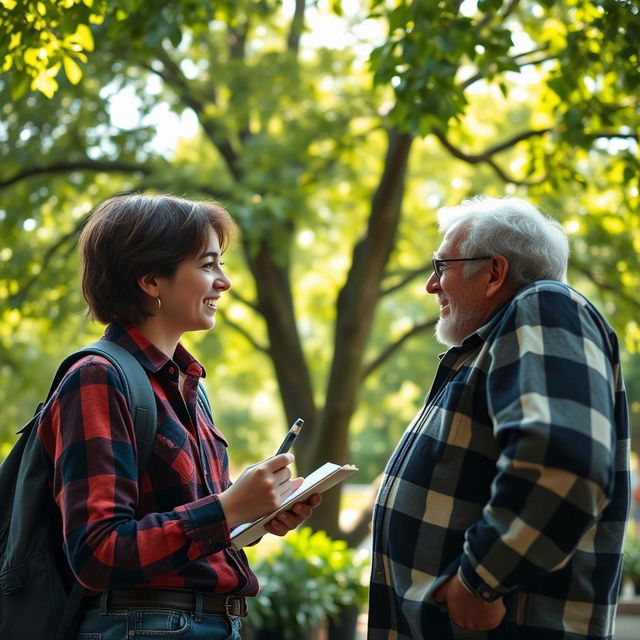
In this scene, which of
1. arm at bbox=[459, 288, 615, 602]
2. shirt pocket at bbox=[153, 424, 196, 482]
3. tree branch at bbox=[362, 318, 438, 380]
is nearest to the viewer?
arm at bbox=[459, 288, 615, 602]

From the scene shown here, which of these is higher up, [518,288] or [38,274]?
[38,274]

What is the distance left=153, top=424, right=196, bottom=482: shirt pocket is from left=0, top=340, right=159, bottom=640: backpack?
0.05m

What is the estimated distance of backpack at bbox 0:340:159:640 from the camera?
2328mm

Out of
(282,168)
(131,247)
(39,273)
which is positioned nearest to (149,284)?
(131,247)

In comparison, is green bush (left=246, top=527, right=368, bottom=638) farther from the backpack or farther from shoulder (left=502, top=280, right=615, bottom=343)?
shoulder (left=502, top=280, right=615, bottom=343)

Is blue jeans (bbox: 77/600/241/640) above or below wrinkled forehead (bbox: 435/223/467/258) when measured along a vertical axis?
below

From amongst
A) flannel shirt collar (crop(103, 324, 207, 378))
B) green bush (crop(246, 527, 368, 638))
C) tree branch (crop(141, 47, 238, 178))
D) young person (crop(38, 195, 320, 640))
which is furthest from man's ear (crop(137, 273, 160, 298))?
tree branch (crop(141, 47, 238, 178))

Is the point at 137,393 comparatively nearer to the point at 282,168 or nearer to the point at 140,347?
the point at 140,347

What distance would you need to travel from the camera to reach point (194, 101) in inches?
396

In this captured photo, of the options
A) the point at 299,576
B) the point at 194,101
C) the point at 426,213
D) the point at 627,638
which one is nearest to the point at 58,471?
the point at 299,576

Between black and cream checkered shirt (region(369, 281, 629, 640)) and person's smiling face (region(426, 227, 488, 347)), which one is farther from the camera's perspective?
person's smiling face (region(426, 227, 488, 347))

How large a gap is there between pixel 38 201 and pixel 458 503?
28.1 ft

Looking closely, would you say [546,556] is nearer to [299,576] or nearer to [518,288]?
[518,288]

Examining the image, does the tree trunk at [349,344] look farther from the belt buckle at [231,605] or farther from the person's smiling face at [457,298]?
the belt buckle at [231,605]
